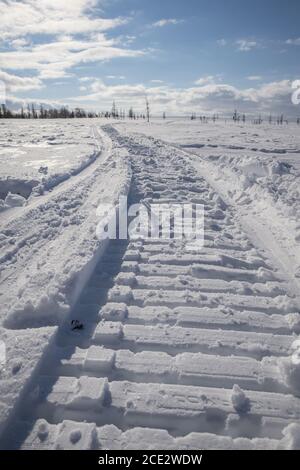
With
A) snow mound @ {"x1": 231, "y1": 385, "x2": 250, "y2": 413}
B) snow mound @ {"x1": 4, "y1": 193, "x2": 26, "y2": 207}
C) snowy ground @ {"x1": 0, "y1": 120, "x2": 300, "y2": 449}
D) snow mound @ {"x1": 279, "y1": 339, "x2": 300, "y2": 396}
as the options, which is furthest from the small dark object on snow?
snow mound @ {"x1": 4, "y1": 193, "x2": 26, "y2": 207}

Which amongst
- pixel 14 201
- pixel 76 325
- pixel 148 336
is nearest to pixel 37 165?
pixel 14 201

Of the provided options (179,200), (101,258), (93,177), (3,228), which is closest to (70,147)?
(93,177)

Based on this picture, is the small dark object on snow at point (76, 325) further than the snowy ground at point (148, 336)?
Yes

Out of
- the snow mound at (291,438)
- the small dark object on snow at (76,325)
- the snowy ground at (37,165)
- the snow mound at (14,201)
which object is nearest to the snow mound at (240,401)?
the snow mound at (291,438)

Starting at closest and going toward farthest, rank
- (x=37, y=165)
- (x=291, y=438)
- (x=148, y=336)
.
A: (x=291, y=438), (x=148, y=336), (x=37, y=165)

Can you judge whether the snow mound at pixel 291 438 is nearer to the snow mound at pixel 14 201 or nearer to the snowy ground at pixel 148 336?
the snowy ground at pixel 148 336

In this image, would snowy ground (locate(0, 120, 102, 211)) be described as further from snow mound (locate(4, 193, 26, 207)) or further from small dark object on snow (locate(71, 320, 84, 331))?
small dark object on snow (locate(71, 320, 84, 331))

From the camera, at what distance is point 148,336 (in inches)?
129

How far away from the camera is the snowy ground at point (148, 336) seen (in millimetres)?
2434

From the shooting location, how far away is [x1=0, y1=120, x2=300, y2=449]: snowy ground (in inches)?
95.8

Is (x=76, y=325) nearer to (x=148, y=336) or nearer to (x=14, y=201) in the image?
(x=148, y=336)

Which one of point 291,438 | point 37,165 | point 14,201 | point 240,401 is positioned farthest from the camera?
point 37,165

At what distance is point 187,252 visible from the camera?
198 inches

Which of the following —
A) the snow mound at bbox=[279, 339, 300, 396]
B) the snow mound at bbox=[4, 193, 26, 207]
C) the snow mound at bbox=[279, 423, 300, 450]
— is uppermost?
the snow mound at bbox=[4, 193, 26, 207]
